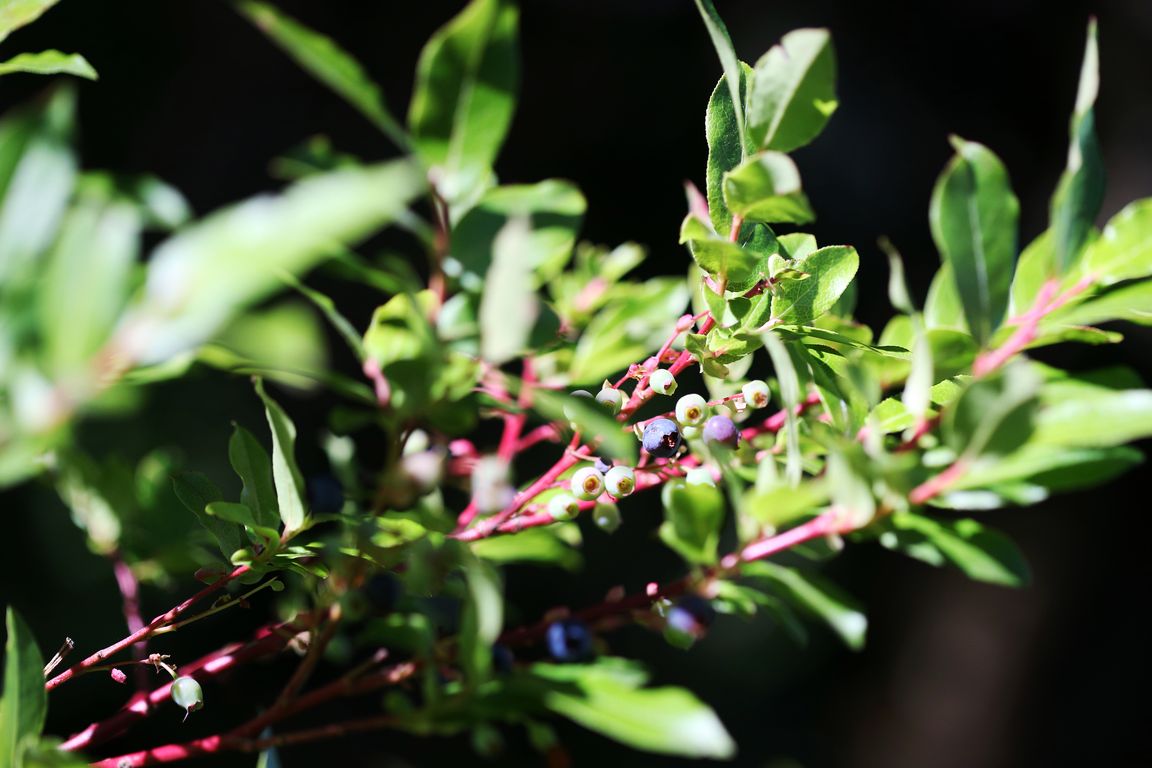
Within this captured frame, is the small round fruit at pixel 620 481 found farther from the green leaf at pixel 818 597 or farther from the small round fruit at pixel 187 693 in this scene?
Result: the small round fruit at pixel 187 693

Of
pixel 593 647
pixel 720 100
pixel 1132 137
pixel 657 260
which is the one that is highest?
pixel 720 100

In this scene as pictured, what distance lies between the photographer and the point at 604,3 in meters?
3.08

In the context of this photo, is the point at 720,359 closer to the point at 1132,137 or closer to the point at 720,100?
the point at 720,100

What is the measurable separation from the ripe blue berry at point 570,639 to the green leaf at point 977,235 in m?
0.26

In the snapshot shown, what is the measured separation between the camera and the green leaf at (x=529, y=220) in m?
0.51

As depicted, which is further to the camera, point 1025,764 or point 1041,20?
point 1041,20

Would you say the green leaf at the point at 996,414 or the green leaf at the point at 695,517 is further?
the green leaf at the point at 695,517

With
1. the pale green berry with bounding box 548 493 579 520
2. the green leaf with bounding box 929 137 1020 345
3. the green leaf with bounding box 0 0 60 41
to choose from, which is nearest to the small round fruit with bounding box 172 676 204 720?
the pale green berry with bounding box 548 493 579 520

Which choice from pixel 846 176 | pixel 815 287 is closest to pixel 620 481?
pixel 815 287

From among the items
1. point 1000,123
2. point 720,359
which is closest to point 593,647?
point 720,359

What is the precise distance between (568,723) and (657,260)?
46.4 inches

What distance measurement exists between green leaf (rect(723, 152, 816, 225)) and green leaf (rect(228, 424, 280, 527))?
0.79 ft

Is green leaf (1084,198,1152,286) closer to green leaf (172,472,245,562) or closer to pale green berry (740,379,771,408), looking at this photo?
pale green berry (740,379,771,408)

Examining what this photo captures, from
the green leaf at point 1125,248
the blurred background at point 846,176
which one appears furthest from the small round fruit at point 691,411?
the blurred background at point 846,176
